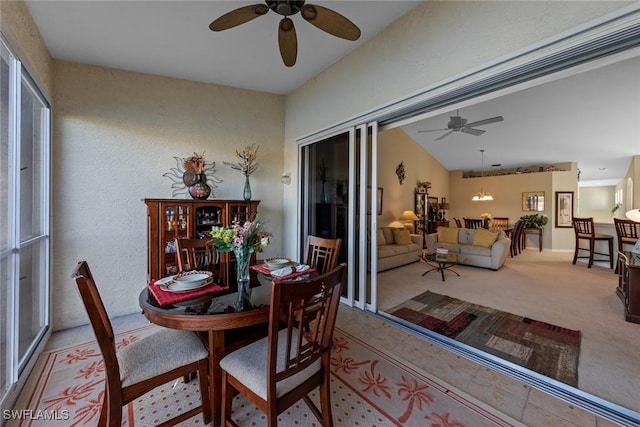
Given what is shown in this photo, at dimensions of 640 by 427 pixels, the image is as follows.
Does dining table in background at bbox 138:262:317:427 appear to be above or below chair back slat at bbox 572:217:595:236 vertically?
below

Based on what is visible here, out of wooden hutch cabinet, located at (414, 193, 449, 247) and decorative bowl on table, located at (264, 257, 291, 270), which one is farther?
wooden hutch cabinet, located at (414, 193, 449, 247)

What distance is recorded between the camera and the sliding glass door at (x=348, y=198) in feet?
10.00

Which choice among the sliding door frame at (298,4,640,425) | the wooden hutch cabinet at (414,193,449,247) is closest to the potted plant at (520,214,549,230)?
the wooden hutch cabinet at (414,193,449,247)

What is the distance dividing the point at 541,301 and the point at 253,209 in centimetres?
414

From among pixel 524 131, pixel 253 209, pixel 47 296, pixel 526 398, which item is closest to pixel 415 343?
pixel 526 398

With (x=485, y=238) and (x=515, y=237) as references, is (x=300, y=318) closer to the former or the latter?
(x=485, y=238)

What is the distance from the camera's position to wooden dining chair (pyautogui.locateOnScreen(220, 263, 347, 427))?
1.10 meters

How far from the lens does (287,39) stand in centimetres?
193

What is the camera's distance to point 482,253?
5.31 m

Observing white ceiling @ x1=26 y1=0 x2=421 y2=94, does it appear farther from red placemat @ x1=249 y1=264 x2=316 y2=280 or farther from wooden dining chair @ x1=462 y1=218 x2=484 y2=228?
wooden dining chair @ x1=462 y1=218 x2=484 y2=228

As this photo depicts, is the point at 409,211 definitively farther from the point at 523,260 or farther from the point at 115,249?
the point at 115,249

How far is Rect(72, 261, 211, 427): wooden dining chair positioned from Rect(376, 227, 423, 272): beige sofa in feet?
13.1

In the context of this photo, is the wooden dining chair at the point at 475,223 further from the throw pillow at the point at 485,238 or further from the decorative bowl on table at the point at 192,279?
the decorative bowl on table at the point at 192,279

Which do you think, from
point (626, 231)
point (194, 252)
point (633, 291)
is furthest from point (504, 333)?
point (626, 231)
